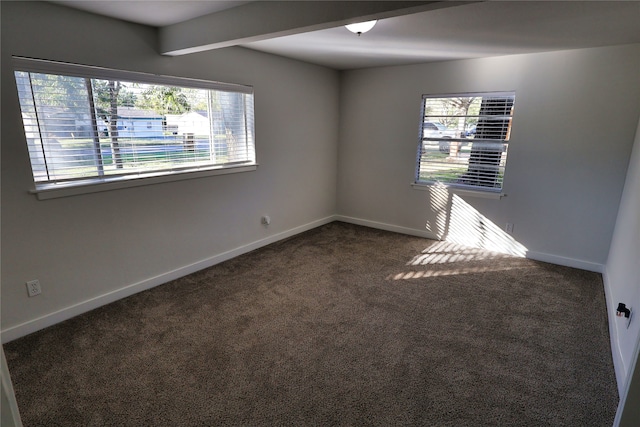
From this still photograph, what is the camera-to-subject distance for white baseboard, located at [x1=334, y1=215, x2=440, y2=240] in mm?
4832

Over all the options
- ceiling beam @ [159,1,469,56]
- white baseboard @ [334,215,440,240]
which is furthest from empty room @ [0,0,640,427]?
white baseboard @ [334,215,440,240]

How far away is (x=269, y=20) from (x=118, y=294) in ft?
8.29

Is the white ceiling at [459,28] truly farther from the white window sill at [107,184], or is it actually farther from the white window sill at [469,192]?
the white window sill at [469,192]

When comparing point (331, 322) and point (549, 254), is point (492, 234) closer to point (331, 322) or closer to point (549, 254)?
point (549, 254)

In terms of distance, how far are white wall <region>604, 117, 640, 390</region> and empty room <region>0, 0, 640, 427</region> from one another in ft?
0.11

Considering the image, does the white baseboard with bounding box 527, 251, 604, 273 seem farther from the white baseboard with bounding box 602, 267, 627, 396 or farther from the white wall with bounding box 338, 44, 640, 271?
the white baseboard with bounding box 602, 267, 627, 396

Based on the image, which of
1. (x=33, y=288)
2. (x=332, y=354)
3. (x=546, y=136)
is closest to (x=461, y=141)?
(x=546, y=136)

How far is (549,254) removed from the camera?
3967mm

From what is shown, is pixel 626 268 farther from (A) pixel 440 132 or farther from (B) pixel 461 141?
(A) pixel 440 132

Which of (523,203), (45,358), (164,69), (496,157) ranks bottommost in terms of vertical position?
(45,358)

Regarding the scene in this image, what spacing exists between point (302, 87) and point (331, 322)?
3094mm

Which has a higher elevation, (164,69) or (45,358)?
(164,69)

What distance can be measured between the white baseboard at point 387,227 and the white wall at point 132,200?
0.93 m

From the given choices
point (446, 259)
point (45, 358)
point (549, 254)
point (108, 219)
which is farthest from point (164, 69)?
point (549, 254)
